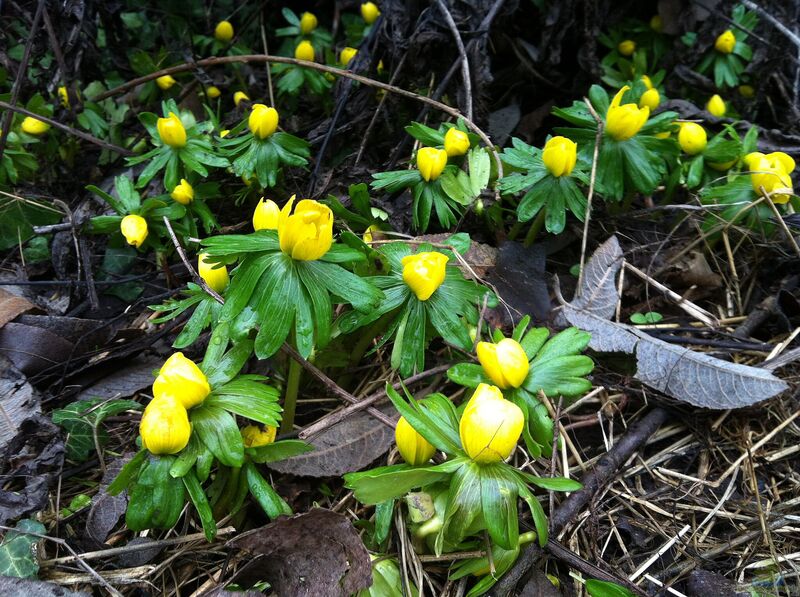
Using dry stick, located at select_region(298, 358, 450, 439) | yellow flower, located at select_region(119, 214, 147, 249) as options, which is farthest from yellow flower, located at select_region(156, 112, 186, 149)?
dry stick, located at select_region(298, 358, 450, 439)

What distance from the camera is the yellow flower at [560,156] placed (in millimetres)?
1581

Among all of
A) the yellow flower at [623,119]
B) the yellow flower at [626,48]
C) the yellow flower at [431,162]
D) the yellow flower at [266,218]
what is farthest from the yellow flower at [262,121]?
the yellow flower at [626,48]

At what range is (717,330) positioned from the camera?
5.69 ft

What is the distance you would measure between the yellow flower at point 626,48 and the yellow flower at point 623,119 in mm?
944

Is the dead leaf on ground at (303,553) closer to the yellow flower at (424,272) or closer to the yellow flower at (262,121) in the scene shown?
the yellow flower at (424,272)

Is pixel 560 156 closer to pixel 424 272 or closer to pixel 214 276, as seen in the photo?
pixel 424 272

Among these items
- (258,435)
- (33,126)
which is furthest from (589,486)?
(33,126)

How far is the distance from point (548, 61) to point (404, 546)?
1949mm

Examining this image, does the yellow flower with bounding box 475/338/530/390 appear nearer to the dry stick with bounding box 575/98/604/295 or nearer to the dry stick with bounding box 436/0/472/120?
the dry stick with bounding box 575/98/604/295

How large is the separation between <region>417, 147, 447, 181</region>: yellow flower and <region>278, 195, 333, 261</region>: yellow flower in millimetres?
606

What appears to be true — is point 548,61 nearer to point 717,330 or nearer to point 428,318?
point 717,330

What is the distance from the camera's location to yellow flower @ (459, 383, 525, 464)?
1.02m

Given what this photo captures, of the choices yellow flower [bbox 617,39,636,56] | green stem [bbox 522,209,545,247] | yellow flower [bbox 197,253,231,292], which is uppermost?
yellow flower [bbox 617,39,636,56]

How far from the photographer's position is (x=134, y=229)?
1.71 m
